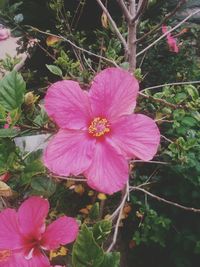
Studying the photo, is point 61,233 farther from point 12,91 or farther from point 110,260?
point 12,91

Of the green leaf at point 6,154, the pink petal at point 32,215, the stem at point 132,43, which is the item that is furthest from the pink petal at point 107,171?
the stem at point 132,43

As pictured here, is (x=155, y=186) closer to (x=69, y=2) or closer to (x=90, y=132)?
(x=90, y=132)

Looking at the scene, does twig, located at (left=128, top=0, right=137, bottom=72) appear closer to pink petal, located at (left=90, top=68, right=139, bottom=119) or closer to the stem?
the stem

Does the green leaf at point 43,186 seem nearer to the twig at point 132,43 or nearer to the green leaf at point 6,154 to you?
the green leaf at point 6,154

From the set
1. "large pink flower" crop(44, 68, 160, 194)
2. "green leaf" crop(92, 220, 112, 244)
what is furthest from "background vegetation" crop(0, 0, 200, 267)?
"large pink flower" crop(44, 68, 160, 194)

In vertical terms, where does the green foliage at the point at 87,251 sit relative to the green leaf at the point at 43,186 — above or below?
above

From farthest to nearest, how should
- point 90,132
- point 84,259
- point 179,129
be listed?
1. point 179,129
2. point 90,132
3. point 84,259

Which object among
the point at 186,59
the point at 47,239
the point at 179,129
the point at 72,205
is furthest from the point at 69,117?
the point at 186,59
